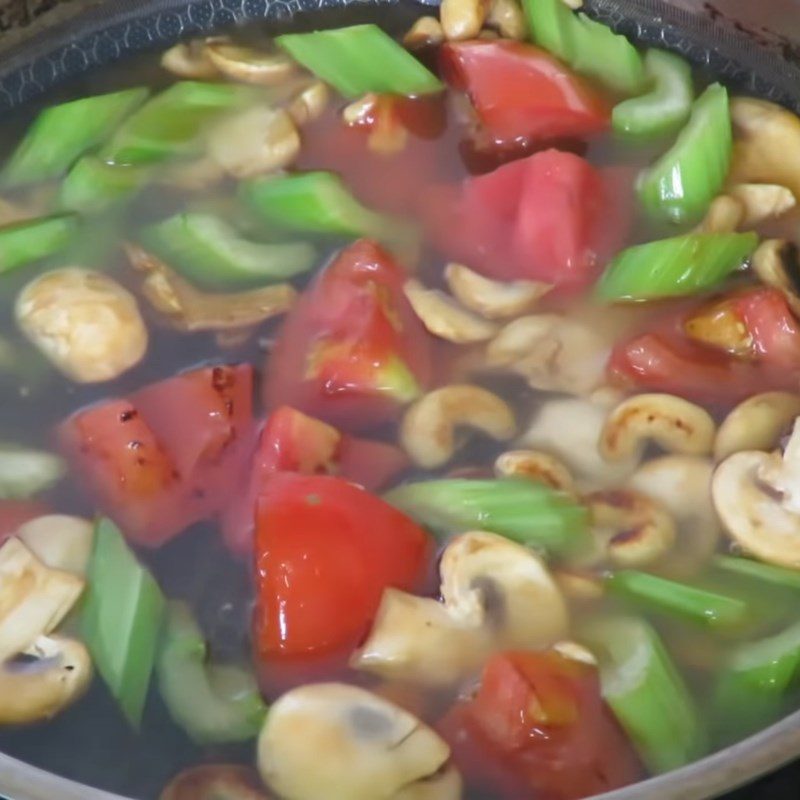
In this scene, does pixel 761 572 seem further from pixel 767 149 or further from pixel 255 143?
pixel 255 143

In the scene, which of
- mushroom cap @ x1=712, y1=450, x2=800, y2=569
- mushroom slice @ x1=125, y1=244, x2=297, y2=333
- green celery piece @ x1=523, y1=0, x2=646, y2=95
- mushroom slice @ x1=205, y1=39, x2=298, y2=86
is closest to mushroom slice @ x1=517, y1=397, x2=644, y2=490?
mushroom cap @ x1=712, y1=450, x2=800, y2=569

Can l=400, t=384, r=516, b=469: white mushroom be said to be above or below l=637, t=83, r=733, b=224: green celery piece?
below

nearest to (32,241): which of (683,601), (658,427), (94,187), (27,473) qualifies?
(94,187)

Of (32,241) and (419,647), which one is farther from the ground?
(32,241)

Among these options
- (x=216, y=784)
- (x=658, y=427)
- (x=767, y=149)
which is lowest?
(x=216, y=784)

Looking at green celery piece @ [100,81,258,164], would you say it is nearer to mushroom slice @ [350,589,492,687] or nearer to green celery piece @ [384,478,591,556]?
green celery piece @ [384,478,591,556]

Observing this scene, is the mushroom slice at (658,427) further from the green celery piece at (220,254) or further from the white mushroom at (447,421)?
the green celery piece at (220,254)
